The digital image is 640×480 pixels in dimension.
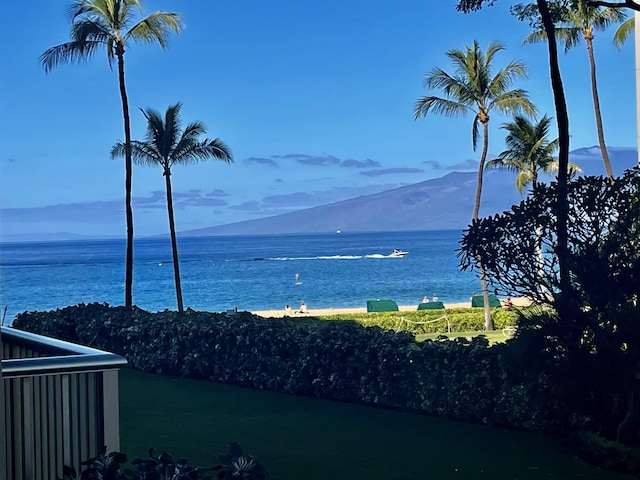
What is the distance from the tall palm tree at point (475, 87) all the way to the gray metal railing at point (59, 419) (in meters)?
20.9

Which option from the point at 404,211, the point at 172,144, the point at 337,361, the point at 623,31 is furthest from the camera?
the point at 404,211

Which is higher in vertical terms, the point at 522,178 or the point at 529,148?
the point at 529,148

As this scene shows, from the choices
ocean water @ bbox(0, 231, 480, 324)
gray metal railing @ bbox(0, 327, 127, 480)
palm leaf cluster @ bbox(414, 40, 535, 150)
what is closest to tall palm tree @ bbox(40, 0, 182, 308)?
palm leaf cluster @ bbox(414, 40, 535, 150)

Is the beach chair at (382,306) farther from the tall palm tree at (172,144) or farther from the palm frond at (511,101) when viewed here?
the tall palm tree at (172,144)

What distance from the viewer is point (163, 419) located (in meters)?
8.20

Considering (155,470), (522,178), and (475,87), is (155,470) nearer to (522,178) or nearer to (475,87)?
(475,87)

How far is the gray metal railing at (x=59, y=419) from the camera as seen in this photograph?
11.3 feet

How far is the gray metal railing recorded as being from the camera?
3453 mm

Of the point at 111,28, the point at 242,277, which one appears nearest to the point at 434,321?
the point at 111,28

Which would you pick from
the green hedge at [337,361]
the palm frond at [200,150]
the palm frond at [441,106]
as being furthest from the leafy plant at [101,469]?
the palm frond at [441,106]

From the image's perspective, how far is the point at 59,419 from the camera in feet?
11.5

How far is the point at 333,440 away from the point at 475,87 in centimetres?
1853

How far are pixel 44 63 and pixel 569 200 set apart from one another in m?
13.8

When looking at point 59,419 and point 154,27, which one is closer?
point 59,419
